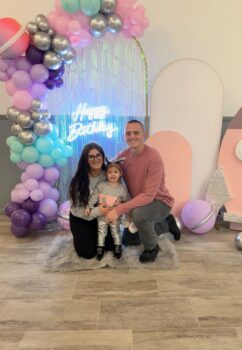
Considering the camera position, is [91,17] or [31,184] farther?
[31,184]

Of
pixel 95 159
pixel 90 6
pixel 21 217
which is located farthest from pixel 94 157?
pixel 90 6

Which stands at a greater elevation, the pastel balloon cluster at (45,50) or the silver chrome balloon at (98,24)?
the silver chrome balloon at (98,24)

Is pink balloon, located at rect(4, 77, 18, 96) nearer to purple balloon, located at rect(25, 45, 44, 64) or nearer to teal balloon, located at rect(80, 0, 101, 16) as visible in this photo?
purple balloon, located at rect(25, 45, 44, 64)

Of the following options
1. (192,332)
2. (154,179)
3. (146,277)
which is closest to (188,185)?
(154,179)

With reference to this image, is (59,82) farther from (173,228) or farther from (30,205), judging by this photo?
(173,228)

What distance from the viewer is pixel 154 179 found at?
89.8 inches

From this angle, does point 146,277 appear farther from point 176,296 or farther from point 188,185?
point 188,185

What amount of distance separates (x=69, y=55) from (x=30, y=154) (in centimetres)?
81

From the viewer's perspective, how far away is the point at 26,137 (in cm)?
253

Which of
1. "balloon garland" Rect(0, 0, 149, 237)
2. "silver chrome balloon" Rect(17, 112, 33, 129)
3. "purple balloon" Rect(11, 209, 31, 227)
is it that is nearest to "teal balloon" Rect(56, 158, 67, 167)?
"balloon garland" Rect(0, 0, 149, 237)

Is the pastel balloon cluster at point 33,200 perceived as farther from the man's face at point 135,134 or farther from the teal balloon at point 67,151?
the man's face at point 135,134

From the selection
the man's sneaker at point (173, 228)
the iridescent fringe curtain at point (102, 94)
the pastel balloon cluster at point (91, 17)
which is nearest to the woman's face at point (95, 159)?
the iridescent fringe curtain at point (102, 94)

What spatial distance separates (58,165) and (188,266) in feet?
4.32

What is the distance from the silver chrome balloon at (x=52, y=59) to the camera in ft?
7.95
